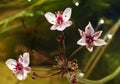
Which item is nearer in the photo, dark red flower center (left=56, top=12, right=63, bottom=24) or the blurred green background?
dark red flower center (left=56, top=12, right=63, bottom=24)

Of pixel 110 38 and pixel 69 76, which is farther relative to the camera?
pixel 110 38

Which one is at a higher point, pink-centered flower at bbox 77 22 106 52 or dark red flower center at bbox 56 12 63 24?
dark red flower center at bbox 56 12 63 24

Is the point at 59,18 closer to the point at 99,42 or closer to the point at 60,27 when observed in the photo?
the point at 60,27

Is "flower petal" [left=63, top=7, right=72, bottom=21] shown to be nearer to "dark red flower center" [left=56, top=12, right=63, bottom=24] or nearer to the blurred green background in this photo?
"dark red flower center" [left=56, top=12, right=63, bottom=24]

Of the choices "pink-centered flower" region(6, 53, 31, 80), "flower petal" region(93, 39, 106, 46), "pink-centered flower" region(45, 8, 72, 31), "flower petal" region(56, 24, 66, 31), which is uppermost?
"pink-centered flower" region(45, 8, 72, 31)

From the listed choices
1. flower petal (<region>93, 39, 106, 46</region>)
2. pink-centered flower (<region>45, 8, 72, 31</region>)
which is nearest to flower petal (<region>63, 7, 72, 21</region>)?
pink-centered flower (<region>45, 8, 72, 31</region>)

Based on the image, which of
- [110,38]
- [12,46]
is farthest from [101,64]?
[12,46]

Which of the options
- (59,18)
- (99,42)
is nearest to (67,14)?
(59,18)

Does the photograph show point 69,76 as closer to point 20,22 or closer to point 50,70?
point 50,70
